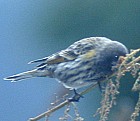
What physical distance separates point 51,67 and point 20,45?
2941 mm

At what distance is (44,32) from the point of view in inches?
260

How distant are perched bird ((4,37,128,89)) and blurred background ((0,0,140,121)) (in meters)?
1.76

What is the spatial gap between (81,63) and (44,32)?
292 centimetres

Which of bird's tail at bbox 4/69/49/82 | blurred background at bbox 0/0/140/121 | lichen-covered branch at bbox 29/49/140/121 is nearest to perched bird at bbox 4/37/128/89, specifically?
bird's tail at bbox 4/69/49/82

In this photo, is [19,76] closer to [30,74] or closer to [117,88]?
[30,74]

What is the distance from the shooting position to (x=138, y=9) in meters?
6.12

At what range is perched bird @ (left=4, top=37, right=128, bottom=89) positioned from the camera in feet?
11.2

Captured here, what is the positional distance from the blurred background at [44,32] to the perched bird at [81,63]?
176 cm

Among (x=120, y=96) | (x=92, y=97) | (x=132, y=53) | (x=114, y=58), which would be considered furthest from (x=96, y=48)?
(x=92, y=97)

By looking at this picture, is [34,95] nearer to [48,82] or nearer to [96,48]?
[48,82]

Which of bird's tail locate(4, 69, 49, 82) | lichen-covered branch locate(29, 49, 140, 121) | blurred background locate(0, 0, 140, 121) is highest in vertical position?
lichen-covered branch locate(29, 49, 140, 121)

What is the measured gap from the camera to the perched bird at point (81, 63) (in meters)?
3.41

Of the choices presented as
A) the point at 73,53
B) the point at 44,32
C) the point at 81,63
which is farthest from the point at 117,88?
the point at 44,32

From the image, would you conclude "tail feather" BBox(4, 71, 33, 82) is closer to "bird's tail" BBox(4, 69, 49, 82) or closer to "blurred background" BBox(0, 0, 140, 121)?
Answer: "bird's tail" BBox(4, 69, 49, 82)
